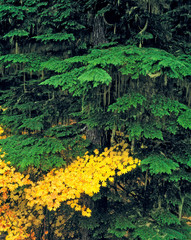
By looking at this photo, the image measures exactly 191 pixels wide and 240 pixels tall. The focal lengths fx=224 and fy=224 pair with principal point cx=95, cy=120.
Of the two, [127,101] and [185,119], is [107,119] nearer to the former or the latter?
[127,101]

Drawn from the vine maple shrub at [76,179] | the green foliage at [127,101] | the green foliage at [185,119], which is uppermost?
the green foliage at [127,101]

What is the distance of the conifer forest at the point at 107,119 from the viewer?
5.22m

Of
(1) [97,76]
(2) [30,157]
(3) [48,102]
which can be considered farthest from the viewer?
(3) [48,102]

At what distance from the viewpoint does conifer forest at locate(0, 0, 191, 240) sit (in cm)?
522

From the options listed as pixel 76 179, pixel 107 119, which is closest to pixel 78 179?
pixel 76 179

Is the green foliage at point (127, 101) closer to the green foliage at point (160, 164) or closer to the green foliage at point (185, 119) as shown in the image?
the green foliage at point (185, 119)

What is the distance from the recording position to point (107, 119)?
5.89 metres

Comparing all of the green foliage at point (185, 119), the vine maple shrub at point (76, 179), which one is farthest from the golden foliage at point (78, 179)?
the green foliage at point (185, 119)

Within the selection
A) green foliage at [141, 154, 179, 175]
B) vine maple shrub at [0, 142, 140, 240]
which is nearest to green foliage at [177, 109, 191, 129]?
green foliage at [141, 154, 179, 175]

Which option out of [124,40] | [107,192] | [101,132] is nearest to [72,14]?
[124,40]

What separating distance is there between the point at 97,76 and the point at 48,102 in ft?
11.7

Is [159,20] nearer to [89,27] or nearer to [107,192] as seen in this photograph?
[89,27]

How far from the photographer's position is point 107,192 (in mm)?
6652

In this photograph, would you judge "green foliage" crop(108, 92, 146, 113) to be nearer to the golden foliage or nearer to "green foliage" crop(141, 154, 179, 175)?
"green foliage" crop(141, 154, 179, 175)
